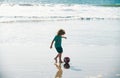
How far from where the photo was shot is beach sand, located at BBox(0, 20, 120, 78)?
889 cm

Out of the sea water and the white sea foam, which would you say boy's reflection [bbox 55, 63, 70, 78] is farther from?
the white sea foam

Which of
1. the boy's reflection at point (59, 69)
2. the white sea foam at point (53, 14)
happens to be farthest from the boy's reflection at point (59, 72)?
the white sea foam at point (53, 14)

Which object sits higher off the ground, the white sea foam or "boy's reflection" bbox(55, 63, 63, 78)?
"boy's reflection" bbox(55, 63, 63, 78)

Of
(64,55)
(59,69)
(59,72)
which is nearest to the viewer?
(59,72)

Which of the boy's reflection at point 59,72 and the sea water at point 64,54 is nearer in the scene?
the boy's reflection at point 59,72

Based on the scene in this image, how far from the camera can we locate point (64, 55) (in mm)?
11258

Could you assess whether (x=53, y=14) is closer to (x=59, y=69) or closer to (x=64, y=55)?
(x=64, y=55)

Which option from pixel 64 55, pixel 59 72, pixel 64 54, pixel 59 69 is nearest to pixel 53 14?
pixel 64 54

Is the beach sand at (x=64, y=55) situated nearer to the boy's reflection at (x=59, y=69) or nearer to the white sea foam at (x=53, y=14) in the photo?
the boy's reflection at (x=59, y=69)

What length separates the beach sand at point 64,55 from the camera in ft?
29.2

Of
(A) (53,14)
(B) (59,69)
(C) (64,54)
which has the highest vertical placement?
(B) (59,69)

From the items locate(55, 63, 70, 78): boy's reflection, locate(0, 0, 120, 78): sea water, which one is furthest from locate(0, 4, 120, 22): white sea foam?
locate(55, 63, 70, 78): boy's reflection

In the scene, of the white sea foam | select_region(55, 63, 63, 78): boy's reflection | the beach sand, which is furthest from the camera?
the white sea foam

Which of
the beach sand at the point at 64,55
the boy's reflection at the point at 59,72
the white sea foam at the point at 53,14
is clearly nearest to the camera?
the boy's reflection at the point at 59,72
